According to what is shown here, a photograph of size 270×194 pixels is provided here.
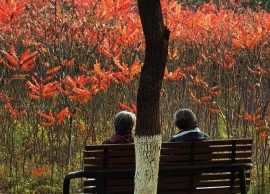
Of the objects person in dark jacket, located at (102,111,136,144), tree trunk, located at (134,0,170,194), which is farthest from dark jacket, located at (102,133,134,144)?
tree trunk, located at (134,0,170,194)

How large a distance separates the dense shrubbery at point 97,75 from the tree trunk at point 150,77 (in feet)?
9.37

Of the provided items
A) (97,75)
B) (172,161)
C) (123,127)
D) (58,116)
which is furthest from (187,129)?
(97,75)

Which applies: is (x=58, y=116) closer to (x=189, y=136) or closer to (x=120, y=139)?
(x=120, y=139)

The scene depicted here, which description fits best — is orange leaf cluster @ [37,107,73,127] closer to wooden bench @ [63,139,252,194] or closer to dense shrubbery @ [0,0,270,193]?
dense shrubbery @ [0,0,270,193]

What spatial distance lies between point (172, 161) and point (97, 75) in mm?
3558

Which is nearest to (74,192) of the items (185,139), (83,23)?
(83,23)

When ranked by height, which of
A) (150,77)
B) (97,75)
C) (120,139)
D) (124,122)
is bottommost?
(120,139)

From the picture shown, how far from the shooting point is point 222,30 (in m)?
9.05

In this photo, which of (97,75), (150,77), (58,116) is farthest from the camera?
(97,75)

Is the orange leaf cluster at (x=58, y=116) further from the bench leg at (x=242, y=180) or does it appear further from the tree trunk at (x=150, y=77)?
the tree trunk at (x=150, y=77)

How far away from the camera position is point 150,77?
413 centimetres

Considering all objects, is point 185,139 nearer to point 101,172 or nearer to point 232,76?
point 101,172

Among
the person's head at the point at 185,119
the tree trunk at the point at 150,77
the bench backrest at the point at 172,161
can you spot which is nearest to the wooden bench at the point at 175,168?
the bench backrest at the point at 172,161

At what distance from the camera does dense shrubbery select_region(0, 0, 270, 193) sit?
24.9 feet
